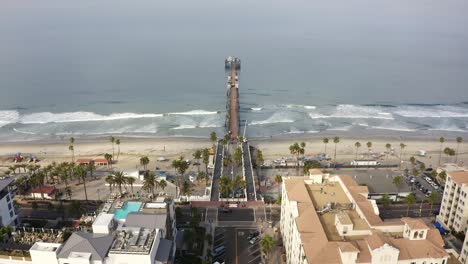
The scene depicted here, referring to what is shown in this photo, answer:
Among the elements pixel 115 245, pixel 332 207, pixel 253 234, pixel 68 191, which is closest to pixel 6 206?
pixel 68 191

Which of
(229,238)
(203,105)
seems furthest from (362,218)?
(203,105)

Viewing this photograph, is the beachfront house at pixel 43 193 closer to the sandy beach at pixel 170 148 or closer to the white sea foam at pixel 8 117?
the sandy beach at pixel 170 148

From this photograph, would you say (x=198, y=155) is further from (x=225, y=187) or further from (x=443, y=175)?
(x=443, y=175)

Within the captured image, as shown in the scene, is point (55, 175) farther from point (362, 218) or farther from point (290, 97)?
point (290, 97)

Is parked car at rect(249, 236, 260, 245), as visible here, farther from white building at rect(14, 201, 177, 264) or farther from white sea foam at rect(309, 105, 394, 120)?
white sea foam at rect(309, 105, 394, 120)

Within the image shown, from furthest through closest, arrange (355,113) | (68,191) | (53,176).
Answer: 1. (355,113)
2. (53,176)
3. (68,191)

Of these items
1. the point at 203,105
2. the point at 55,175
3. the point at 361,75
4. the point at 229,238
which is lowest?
the point at 229,238

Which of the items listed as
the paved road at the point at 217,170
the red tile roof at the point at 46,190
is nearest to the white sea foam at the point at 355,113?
the paved road at the point at 217,170
